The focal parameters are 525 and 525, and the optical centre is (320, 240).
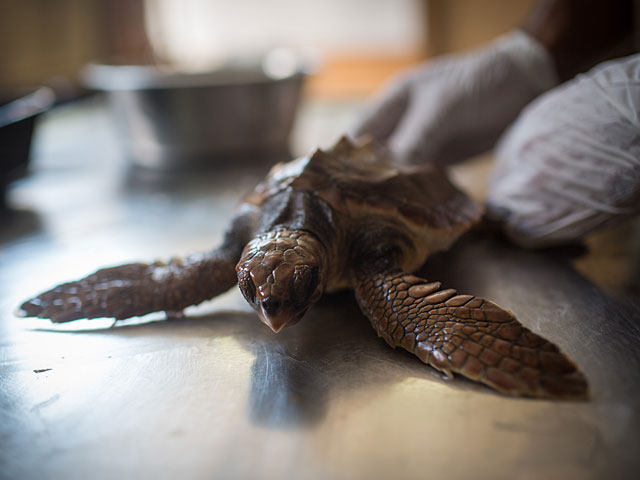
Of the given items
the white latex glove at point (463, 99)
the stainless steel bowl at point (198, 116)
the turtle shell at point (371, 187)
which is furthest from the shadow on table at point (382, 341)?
the stainless steel bowl at point (198, 116)

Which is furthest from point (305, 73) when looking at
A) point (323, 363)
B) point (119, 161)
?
point (323, 363)

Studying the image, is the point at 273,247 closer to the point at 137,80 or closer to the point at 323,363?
the point at 323,363

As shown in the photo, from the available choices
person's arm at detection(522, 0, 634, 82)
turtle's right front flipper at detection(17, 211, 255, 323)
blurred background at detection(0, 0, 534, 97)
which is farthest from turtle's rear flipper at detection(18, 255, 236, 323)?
blurred background at detection(0, 0, 534, 97)

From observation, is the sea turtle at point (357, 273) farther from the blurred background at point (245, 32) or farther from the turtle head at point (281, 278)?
the blurred background at point (245, 32)

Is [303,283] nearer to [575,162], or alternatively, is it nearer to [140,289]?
[140,289]

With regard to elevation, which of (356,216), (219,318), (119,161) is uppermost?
(356,216)

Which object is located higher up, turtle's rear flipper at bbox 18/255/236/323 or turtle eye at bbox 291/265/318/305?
turtle eye at bbox 291/265/318/305

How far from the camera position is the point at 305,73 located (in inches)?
77.2

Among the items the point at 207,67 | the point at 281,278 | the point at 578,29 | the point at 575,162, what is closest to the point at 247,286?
the point at 281,278

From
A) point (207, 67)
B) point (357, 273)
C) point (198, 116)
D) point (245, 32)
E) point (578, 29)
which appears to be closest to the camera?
point (357, 273)

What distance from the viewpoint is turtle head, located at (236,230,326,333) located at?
2.39 ft

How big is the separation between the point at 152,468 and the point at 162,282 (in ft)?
1.32

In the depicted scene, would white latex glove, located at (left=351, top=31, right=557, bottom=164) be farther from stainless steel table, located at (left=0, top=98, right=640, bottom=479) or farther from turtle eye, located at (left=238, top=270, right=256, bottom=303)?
turtle eye, located at (left=238, top=270, right=256, bottom=303)

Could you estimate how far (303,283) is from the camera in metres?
0.75
